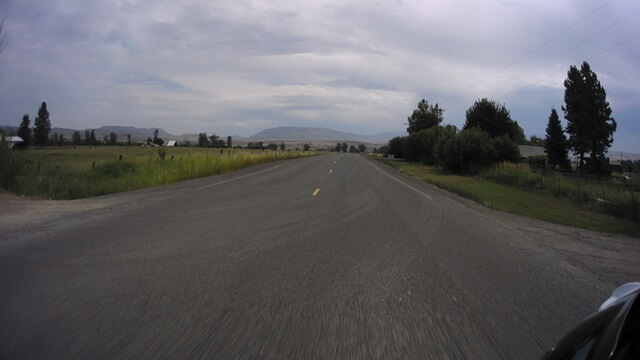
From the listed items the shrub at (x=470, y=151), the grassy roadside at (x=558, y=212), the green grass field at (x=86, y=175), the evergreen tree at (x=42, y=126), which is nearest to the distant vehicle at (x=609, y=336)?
the grassy roadside at (x=558, y=212)

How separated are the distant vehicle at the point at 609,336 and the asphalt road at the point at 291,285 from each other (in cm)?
165

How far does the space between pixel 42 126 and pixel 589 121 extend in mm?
96132

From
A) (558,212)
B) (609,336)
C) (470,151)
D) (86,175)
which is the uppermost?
(470,151)

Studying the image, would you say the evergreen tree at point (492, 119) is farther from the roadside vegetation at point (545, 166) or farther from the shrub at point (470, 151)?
the shrub at point (470, 151)

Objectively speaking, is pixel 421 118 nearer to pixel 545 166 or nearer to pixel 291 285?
pixel 545 166

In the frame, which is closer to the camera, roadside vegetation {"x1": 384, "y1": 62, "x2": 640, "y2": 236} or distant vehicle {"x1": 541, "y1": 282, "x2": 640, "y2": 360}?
distant vehicle {"x1": 541, "y1": 282, "x2": 640, "y2": 360}

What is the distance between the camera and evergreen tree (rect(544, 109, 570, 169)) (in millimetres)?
66625

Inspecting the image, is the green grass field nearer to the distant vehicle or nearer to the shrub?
the distant vehicle

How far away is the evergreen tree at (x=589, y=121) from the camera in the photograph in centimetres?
5922

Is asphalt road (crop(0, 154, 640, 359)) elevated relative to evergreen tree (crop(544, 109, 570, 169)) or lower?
lower

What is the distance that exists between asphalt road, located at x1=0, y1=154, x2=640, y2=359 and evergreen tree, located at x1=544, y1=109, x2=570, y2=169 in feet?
204

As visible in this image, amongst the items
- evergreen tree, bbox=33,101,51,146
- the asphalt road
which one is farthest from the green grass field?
evergreen tree, bbox=33,101,51,146

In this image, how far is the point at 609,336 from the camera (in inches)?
74.7

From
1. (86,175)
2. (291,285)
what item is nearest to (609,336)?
(291,285)
